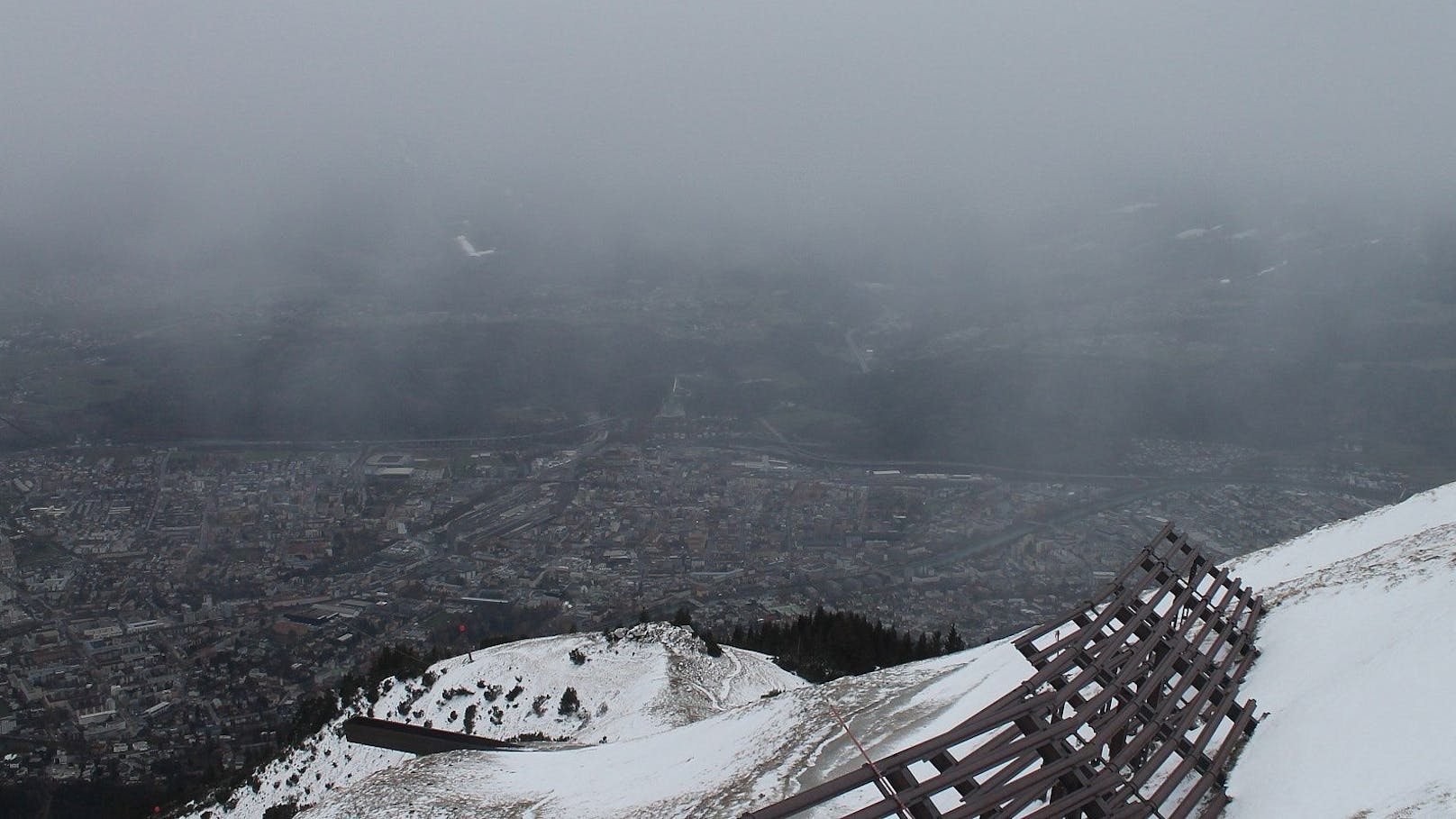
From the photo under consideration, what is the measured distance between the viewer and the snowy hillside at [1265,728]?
918cm

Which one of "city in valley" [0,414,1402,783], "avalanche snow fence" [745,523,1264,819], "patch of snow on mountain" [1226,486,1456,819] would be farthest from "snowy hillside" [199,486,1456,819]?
"city in valley" [0,414,1402,783]

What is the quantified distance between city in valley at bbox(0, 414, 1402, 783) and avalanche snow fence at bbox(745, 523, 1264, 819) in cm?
2816

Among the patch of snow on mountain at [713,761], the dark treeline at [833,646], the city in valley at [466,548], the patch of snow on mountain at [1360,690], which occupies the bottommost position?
the city in valley at [466,548]

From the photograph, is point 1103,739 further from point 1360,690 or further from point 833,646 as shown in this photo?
point 833,646

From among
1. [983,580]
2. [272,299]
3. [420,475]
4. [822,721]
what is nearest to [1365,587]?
[822,721]

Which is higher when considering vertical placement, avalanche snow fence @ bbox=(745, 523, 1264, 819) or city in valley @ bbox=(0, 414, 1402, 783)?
avalanche snow fence @ bbox=(745, 523, 1264, 819)

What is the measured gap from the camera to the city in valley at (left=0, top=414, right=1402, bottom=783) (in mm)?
42275

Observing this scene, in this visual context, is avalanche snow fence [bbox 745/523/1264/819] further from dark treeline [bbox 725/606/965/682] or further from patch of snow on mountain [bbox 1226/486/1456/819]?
dark treeline [bbox 725/606/965/682]

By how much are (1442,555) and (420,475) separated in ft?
202

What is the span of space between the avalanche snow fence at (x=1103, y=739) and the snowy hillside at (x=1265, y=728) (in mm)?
434

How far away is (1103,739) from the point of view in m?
8.99

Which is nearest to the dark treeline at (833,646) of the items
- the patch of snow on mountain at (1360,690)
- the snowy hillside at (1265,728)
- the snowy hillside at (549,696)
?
the snowy hillside at (549,696)

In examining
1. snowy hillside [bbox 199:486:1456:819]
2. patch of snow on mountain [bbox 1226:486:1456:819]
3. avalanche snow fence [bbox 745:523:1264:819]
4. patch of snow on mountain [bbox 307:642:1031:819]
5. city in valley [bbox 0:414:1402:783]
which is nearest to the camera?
avalanche snow fence [bbox 745:523:1264:819]

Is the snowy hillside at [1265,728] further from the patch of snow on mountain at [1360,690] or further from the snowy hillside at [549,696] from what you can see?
the snowy hillside at [549,696]
